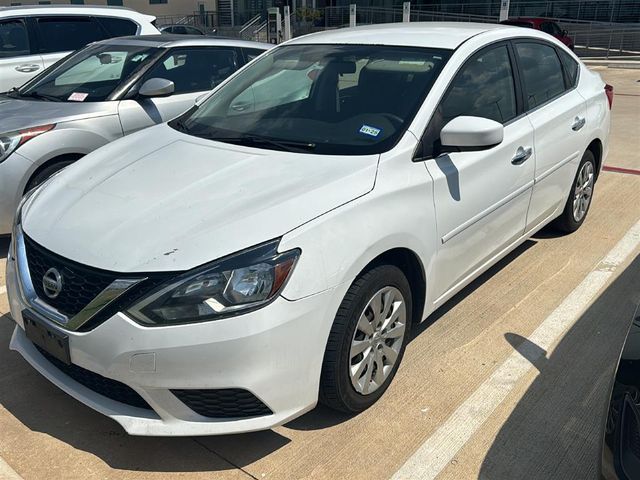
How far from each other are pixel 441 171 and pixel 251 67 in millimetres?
1675

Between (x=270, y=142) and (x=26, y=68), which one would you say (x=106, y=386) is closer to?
(x=270, y=142)

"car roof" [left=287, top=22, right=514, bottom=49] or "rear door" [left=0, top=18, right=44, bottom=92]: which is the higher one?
"car roof" [left=287, top=22, right=514, bottom=49]

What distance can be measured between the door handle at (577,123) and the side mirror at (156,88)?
10.3 feet

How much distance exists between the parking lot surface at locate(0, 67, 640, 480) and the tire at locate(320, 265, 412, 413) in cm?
15

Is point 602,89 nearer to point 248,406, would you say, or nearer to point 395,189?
point 395,189

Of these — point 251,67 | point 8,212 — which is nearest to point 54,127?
point 8,212

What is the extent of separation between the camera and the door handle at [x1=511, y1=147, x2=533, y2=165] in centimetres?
364

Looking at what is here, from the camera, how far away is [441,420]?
2814 mm

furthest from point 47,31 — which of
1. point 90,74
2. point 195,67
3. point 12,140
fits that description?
point 12,140

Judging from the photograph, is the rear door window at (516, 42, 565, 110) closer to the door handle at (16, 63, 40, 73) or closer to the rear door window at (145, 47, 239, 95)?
the rear door window at (145, 47, 239, 95)

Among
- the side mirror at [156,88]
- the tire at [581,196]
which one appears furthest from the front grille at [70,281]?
the tire at [581,196]

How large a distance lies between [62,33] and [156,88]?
10.9ft

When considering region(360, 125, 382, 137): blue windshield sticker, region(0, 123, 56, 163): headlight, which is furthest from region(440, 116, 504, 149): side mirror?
region(0, 123, 56, 163): headlight

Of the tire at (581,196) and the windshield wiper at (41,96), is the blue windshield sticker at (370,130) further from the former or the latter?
the windshield wiper at (41,96)
